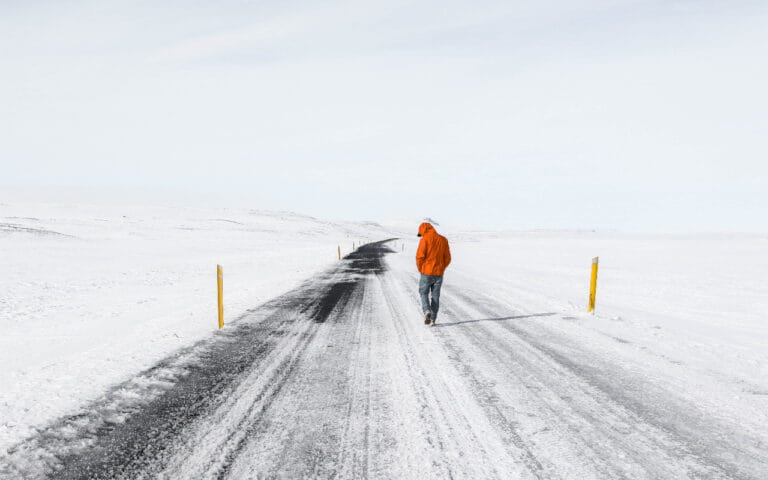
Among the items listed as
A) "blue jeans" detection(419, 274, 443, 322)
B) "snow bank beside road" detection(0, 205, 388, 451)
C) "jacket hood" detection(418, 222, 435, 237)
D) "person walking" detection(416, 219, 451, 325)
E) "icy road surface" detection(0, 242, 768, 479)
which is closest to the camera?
"icy road surface" detection(0, 242, 768, 479)

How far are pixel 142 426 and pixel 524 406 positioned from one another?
10.5ft

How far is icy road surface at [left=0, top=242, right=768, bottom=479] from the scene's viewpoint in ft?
9.52

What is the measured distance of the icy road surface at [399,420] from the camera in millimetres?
2902

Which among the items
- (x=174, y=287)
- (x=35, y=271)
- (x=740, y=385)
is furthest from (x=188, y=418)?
(x=35, y=271)

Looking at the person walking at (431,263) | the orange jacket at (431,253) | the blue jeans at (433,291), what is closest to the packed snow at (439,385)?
the blue jeans at (433,291)

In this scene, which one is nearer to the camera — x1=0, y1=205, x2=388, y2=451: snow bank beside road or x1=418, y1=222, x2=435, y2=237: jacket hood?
x1=0, y1=205, x2=388, y2=451: snow bank beside road

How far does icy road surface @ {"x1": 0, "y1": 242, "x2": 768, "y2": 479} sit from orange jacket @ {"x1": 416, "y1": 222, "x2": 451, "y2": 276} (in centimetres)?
182

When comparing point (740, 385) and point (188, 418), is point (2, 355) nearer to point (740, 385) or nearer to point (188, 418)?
point (188, 418)

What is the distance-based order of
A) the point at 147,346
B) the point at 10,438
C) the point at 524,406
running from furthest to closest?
1. the point at 147,346
2. the point at 524,406
3. the point at 10,438

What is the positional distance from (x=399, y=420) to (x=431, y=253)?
15.3 feet

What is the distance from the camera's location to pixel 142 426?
352 centimetres

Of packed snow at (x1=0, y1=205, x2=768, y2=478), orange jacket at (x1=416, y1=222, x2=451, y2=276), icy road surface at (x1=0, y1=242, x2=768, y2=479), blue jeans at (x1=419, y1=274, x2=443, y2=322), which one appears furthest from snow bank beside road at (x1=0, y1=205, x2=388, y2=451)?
orange jacket at (x1=416, y1=222, x2=451, y2=276)

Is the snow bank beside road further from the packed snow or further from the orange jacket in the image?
the orange jacket

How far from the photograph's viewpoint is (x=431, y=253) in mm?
8039
